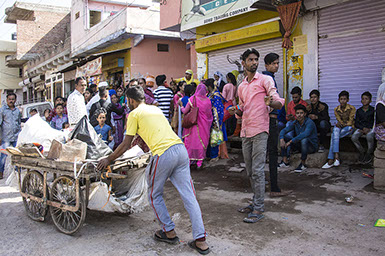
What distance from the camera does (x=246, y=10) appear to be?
8859 millimetres

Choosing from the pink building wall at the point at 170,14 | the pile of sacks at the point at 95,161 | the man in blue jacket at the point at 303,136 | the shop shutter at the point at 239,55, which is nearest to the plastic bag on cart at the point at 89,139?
the pile of sacks at the point at 95,161

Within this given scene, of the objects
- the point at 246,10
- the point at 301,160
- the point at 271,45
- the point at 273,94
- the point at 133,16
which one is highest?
the point at 133,16

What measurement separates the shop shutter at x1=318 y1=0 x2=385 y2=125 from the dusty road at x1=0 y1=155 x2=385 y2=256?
2494 mm

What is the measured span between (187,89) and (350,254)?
16.4 feet

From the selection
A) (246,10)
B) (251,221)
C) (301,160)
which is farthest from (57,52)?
(251,221)

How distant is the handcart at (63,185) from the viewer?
379 centimetres

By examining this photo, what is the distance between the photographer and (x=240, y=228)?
3.94 meters

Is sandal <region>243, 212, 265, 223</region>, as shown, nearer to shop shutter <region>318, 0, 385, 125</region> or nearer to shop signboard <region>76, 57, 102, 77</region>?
shop shutter <region>318, 0, 385, 125</region>

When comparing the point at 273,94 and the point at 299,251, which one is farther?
the point at 273,94

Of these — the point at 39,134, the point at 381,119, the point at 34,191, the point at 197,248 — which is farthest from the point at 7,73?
the point at 197,248

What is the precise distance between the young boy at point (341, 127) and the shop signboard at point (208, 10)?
370 centimetres

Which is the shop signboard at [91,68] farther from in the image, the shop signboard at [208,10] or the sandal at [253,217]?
the sandal at [253,217]

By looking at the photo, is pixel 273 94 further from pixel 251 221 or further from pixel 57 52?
pixel 57 52

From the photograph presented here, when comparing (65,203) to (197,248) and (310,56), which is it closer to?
(197,248)
